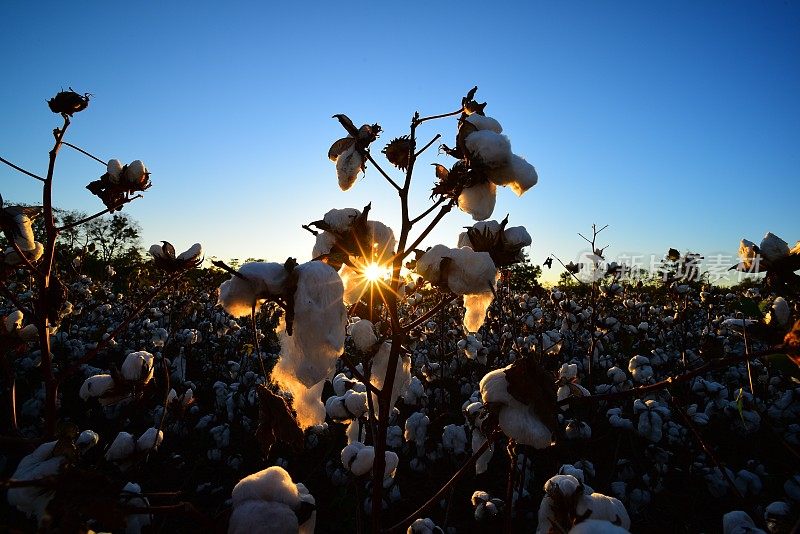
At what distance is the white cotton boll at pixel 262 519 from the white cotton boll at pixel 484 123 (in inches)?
47.3

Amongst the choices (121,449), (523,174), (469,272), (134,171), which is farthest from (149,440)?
(523,174)

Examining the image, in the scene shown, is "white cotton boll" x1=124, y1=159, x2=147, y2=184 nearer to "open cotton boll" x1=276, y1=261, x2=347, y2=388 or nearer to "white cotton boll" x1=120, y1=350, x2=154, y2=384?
"white cotton boll" x1=120, y1=350, x2=154, y2=384

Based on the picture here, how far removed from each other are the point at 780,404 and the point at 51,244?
5.72 meters

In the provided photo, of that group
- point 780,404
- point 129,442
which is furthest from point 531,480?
point 129,442

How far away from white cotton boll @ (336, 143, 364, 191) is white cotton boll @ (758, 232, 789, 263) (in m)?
1.39

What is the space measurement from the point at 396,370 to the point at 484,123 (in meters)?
0.86

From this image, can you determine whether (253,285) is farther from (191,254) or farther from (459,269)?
(191,254)

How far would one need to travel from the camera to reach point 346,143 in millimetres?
1541

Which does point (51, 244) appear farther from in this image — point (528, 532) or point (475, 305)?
point (528, 532)

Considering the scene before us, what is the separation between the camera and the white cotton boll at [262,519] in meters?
0.96

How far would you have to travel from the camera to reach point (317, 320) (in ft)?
3.18

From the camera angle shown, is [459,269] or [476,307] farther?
[476,307]

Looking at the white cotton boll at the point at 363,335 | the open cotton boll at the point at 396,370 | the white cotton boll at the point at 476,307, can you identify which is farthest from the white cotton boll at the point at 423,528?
the white cotton boll at the point at 476,307

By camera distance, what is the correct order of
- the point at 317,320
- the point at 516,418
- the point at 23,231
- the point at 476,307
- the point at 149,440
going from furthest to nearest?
1. the point at 149,440
2. the point at 23,231
3. the point at 476,307
4. the point at 516,418
5. the point at 317,320
